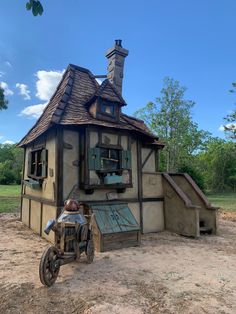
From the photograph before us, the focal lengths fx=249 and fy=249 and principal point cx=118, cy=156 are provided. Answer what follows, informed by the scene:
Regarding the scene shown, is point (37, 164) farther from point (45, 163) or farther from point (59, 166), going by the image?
point (59, 166)

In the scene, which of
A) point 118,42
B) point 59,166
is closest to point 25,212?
point 59,166

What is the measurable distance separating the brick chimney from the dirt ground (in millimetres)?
6288

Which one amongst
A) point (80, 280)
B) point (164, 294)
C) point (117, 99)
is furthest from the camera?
point (117, 99)

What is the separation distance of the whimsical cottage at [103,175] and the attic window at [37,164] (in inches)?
1.3

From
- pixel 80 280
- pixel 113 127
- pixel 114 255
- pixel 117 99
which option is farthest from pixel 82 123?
pixel 80 280

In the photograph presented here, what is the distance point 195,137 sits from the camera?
26.8 meters

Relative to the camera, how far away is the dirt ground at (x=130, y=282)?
3525mm

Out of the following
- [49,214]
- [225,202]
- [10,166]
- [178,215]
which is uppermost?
[10,166]

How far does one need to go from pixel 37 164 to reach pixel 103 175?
2765 millimetres

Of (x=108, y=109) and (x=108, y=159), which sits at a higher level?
(x=108, y=109)

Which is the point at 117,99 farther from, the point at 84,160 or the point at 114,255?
the point at 114,255

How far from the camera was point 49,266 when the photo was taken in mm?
4195

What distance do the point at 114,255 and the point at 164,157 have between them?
66.7 ft

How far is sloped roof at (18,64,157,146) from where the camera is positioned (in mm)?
7108
